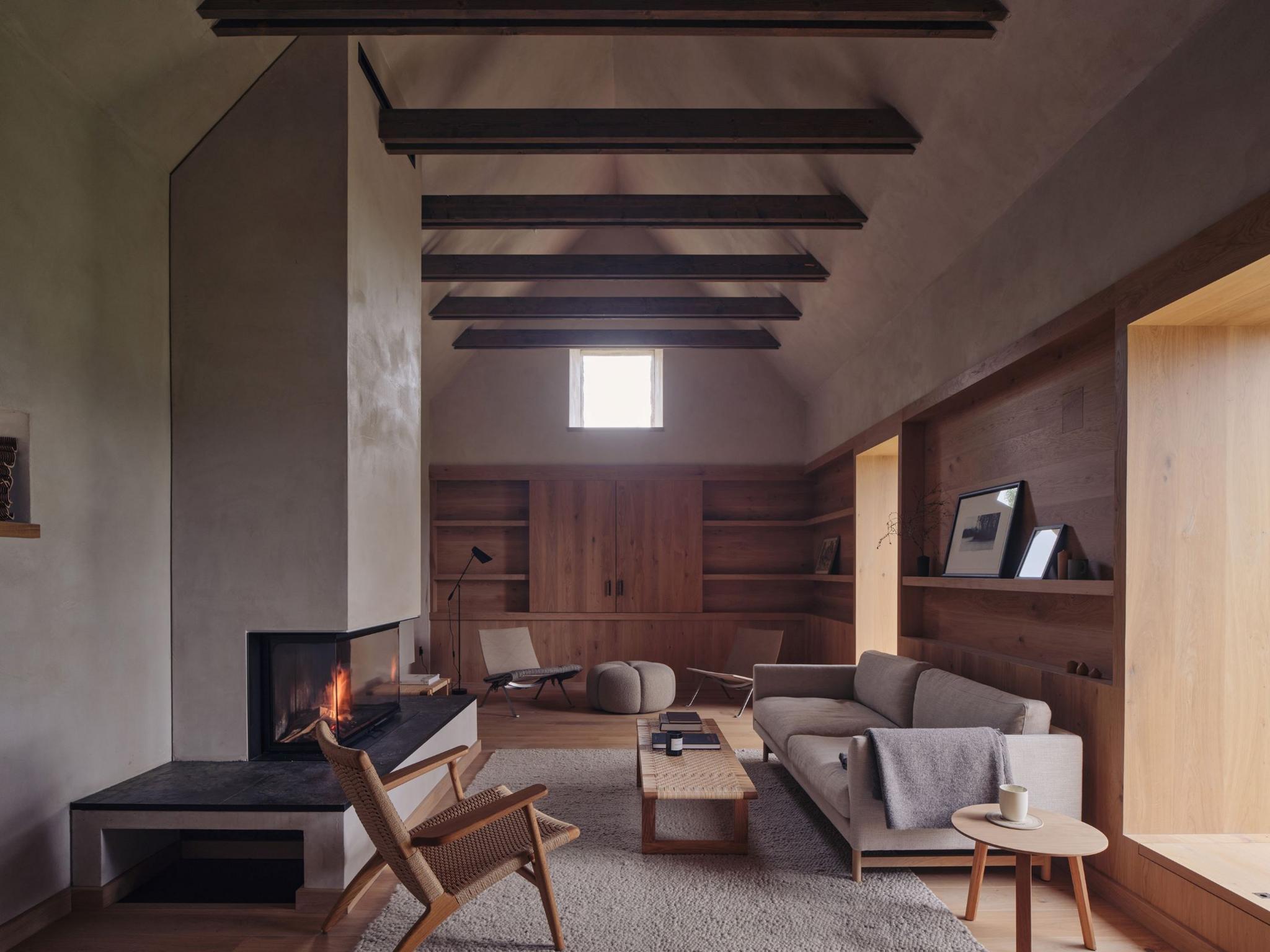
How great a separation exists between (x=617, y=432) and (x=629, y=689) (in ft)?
9.03

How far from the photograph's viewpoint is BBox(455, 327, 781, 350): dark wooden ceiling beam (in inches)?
302

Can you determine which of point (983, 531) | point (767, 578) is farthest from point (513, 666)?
point (983, 531)

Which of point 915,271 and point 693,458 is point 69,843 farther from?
point 693,458

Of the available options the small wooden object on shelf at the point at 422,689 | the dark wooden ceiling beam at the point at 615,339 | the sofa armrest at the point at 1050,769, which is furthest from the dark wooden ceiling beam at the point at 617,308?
the sofa armrest at the point at 1050,769

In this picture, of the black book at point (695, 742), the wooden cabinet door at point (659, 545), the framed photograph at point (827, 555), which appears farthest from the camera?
the wooden cabinet door at point (659, 545)

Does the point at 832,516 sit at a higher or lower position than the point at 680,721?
higher

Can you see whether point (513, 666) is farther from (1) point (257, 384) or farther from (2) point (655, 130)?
(2) point (655, 130)

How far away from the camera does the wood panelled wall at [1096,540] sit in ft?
8.39

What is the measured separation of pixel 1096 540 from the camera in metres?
3.30

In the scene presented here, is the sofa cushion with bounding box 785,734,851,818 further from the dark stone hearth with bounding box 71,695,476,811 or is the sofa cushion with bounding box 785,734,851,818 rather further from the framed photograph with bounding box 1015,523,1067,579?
the dark stone hearth with bounding box 71,695,476,811

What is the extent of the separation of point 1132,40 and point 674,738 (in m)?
3.40

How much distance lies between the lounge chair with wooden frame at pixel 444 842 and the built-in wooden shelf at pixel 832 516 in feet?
15.0

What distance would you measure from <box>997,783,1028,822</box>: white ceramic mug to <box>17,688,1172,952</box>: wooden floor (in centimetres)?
43

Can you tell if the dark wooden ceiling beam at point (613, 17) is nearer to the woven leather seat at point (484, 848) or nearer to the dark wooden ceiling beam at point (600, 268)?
the dark wooden ceiling beam at point (600, 268)
